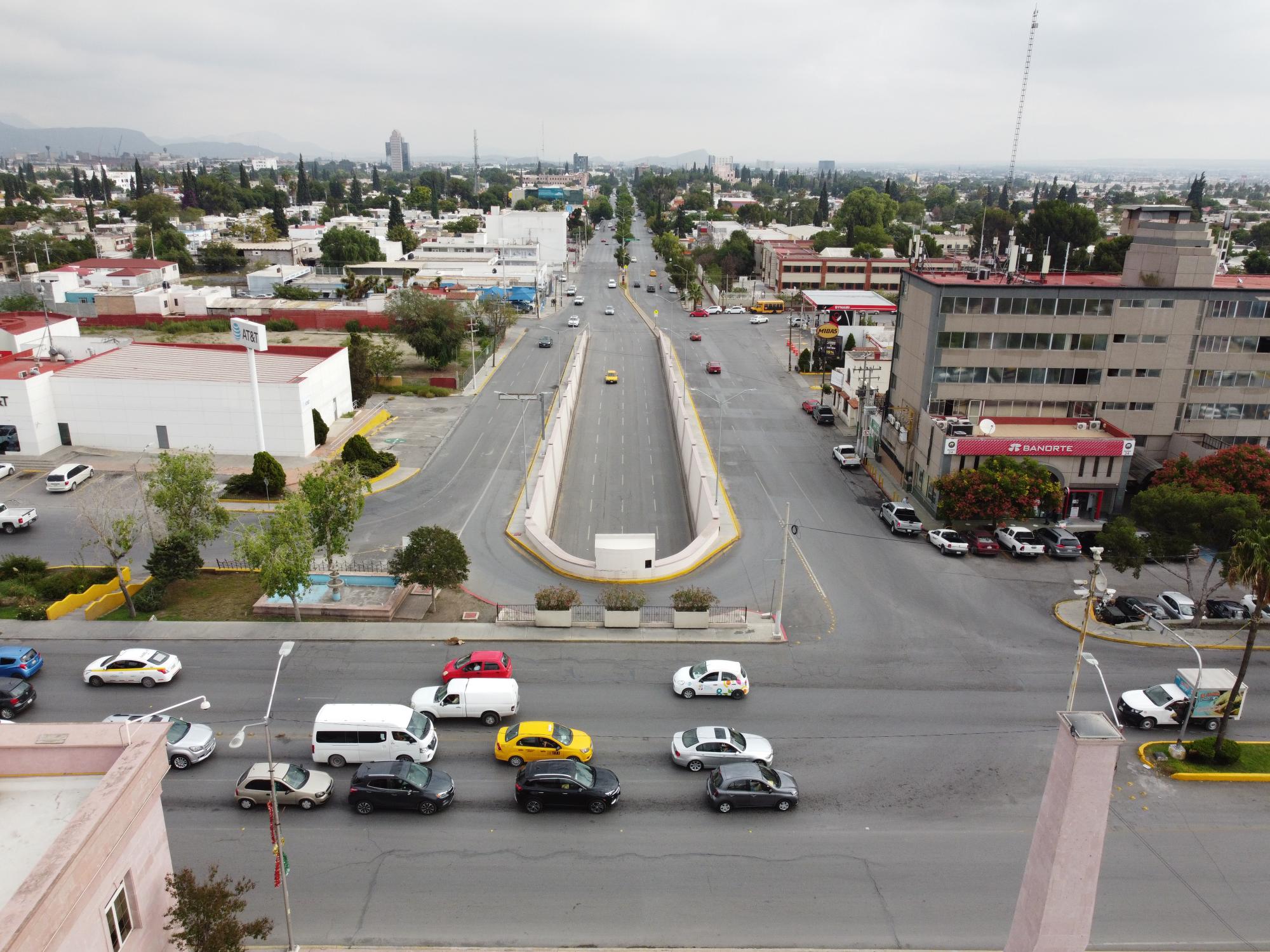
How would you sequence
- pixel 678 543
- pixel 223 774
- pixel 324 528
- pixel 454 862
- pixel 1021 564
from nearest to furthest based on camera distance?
pixel 454 862, pixel 223 774, pixel 324 528, pixel 1021 564, pixel 678 543

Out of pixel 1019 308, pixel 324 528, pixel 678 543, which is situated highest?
pixel 1019 308

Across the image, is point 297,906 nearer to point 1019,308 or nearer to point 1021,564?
point 1021,564

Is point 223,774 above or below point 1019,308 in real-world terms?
below

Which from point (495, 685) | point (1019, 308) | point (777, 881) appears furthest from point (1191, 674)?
point (1019, 308)


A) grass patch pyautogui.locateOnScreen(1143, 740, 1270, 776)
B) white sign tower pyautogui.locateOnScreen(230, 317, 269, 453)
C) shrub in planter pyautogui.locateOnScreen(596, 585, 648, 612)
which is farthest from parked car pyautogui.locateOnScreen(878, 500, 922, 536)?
white sign tower pyautogui.locateOnScreen(230, 317, 269, 453)

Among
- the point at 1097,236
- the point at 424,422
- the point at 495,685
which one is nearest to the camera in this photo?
the point at 495,685

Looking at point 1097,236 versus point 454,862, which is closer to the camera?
point 454,862

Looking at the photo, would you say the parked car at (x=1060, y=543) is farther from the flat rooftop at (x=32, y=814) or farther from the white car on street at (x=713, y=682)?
the flat rooftop at (x=32, y=814)
